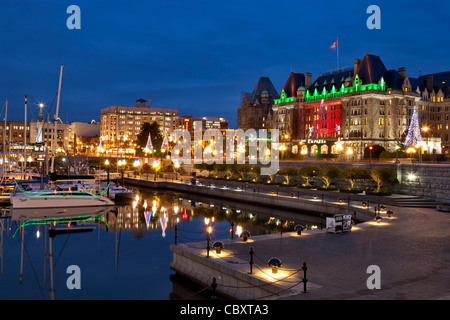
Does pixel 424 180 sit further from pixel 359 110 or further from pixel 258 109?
pixel 258 109

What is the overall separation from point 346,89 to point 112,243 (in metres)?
88.4

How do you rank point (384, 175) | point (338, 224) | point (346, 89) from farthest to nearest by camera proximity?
point (346, 89), point (384, 175), point (338, 224)

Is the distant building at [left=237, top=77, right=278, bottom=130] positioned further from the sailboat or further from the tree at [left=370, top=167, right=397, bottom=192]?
the sailboat

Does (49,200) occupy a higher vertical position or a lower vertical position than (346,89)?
lower

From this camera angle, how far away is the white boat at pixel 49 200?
5072cm

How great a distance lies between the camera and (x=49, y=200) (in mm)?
51000

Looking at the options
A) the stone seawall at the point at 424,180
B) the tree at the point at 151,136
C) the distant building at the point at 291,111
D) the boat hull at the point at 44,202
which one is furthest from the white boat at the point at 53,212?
the tree at the point at 151,136

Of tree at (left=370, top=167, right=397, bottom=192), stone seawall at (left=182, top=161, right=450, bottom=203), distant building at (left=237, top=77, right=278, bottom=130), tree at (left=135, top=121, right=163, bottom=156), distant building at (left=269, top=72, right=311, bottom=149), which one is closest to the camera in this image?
stone seawall at (left=182, top=161, right=450, bottom=203)

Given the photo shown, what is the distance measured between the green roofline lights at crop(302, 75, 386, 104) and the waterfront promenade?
78.1 m

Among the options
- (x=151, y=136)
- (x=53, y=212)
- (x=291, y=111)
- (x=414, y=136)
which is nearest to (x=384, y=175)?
(x=414, y=136)

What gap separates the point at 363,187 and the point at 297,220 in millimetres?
19471

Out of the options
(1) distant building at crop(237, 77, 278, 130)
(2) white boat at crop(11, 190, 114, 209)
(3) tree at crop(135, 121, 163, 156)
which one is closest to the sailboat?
(2) white boat at crop(11, 190, 114, 209)

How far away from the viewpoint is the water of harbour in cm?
2295

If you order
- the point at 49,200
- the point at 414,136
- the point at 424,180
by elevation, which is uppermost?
the point at 414,136
